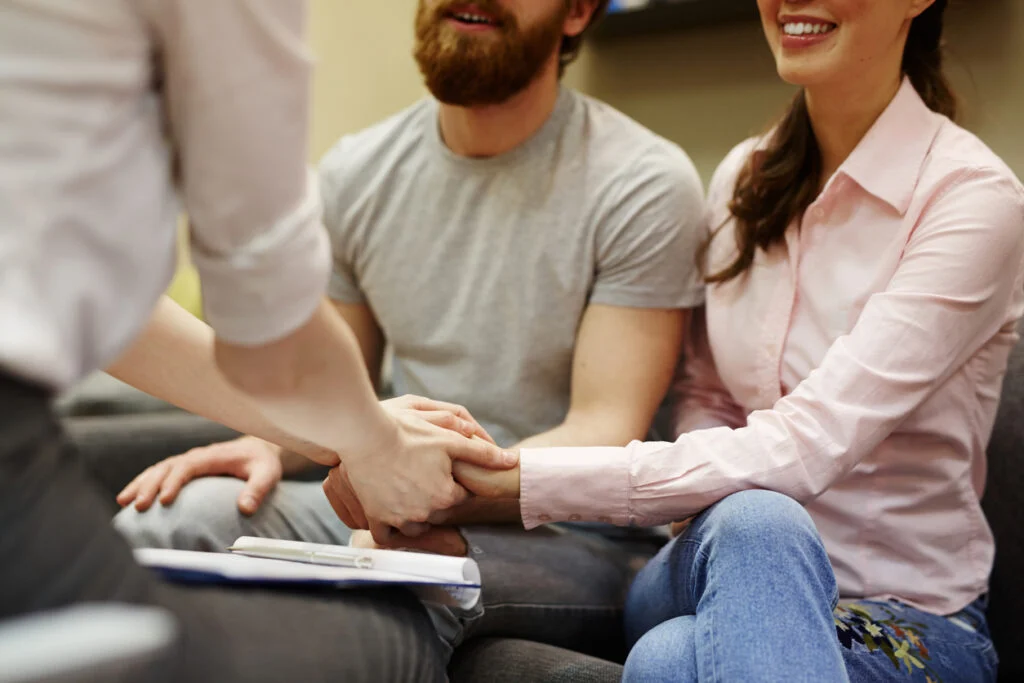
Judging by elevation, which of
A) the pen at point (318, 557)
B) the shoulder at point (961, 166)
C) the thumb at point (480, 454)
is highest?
the shoulder at point (961, 166)

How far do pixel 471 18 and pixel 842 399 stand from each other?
2.62 feet

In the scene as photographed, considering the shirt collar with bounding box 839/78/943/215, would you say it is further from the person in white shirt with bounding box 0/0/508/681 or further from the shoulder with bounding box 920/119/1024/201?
the person in white shirt with bounding box 0/0/508/681

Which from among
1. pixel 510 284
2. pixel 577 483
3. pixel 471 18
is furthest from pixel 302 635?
pixel 471 18

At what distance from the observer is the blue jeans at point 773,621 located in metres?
0.84

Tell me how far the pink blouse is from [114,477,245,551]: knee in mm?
412

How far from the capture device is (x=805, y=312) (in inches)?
48.3

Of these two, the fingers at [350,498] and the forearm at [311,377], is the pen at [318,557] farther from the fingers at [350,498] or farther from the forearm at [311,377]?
the fingers at [350,498]

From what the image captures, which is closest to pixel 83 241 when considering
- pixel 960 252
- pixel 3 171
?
pixel 3 171

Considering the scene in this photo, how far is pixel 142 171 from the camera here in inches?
22.5

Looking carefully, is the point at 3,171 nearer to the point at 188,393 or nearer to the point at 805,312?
the point at 188,393

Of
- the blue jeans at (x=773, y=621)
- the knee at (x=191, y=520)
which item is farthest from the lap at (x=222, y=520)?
the blue jeans at (x=773, y=621)

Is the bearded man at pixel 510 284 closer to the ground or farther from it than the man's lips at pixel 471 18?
closer to the ground

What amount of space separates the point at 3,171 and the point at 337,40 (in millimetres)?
2160

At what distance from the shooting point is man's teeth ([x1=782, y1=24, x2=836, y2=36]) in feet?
3.85
